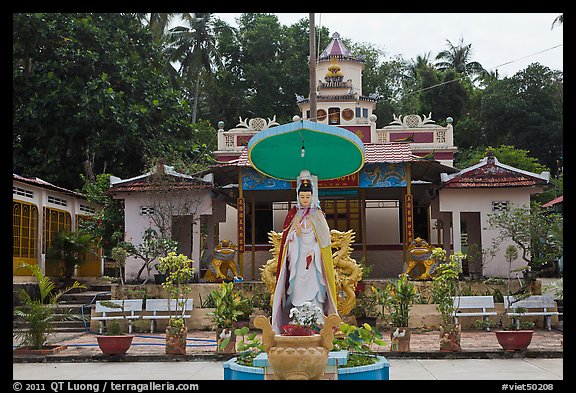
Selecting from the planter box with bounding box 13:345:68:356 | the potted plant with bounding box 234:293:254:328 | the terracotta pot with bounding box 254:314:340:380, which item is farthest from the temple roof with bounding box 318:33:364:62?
the terracotta pot with bounding box 254:314:340:380

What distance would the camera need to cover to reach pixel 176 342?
12125 mm

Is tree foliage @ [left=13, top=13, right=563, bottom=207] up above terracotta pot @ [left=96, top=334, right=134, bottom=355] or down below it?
above

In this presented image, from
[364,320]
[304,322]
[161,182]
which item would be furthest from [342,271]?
[161,182]

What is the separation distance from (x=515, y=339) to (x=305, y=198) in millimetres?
4656

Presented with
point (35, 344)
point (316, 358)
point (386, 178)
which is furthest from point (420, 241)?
point (316, 358)

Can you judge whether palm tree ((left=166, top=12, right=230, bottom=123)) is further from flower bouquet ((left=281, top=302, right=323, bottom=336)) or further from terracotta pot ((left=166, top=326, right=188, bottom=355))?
flower bouquet ((left=281, top=302, right=323, bottom=336))

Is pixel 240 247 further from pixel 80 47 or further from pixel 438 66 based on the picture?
pixel 438 66

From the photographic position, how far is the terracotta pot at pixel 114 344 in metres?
12.1

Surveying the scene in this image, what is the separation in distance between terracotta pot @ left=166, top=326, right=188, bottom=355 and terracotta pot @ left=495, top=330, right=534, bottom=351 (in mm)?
5362

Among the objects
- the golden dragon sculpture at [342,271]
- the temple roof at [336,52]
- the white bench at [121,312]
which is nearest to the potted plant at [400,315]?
the golden dragon sculpture at [342,271]

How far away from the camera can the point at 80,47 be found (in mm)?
24438

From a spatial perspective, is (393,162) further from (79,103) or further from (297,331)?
(79,103)

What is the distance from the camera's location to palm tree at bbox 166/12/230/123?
119 ft

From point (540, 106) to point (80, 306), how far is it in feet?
82.5
